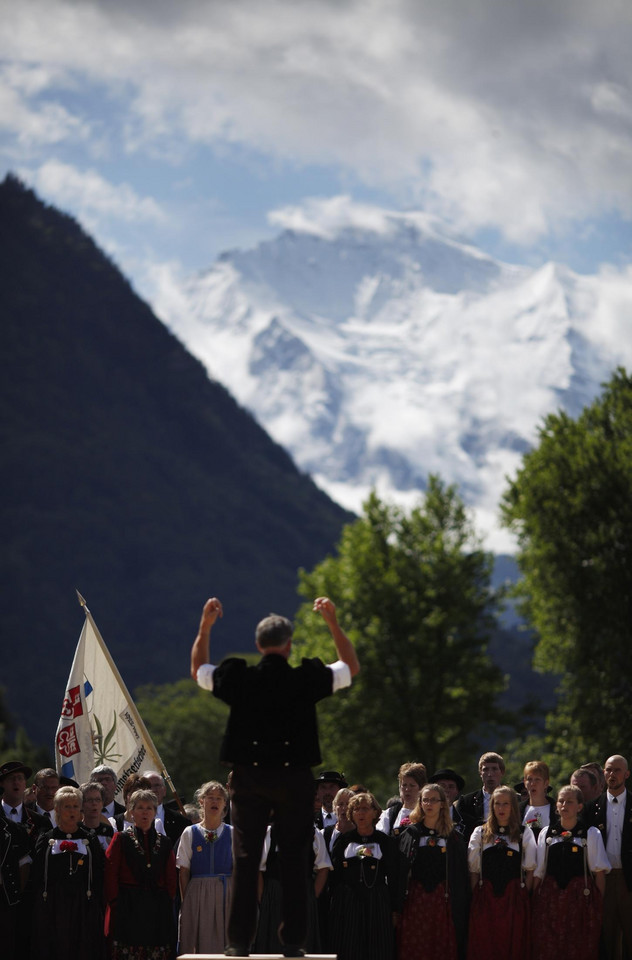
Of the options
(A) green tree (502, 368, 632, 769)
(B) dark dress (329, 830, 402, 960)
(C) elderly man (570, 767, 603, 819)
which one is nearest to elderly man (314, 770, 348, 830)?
(B) dark dress (329, 830, 402, 960)

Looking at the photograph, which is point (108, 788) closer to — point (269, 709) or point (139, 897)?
point (139, 897)

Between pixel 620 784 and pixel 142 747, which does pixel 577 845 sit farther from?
pixel 142 747

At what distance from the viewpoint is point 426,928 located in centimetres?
1119

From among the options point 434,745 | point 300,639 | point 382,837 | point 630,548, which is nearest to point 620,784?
point 382,837

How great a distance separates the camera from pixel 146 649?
166125mm

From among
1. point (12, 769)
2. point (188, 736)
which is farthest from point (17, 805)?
point (188, 736)

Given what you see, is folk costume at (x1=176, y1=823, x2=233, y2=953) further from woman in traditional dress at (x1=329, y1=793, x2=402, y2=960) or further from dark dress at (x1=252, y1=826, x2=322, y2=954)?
woman in traditional dress at (x1=329, y1=793, x2=402, y2=960)

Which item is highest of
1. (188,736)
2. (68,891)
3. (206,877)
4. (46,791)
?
(188,736)

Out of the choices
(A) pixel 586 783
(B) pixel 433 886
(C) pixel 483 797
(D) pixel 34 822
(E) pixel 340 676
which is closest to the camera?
(E) pixel 340 676

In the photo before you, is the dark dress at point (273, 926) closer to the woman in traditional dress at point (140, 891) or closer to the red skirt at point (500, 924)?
the woman in traditional dress at point (140, 891)

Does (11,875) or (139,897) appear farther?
(11,875)

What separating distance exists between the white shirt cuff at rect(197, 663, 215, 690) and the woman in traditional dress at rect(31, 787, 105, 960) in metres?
3.94

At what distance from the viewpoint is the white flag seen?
14.2 metres

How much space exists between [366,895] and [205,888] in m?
1.45
